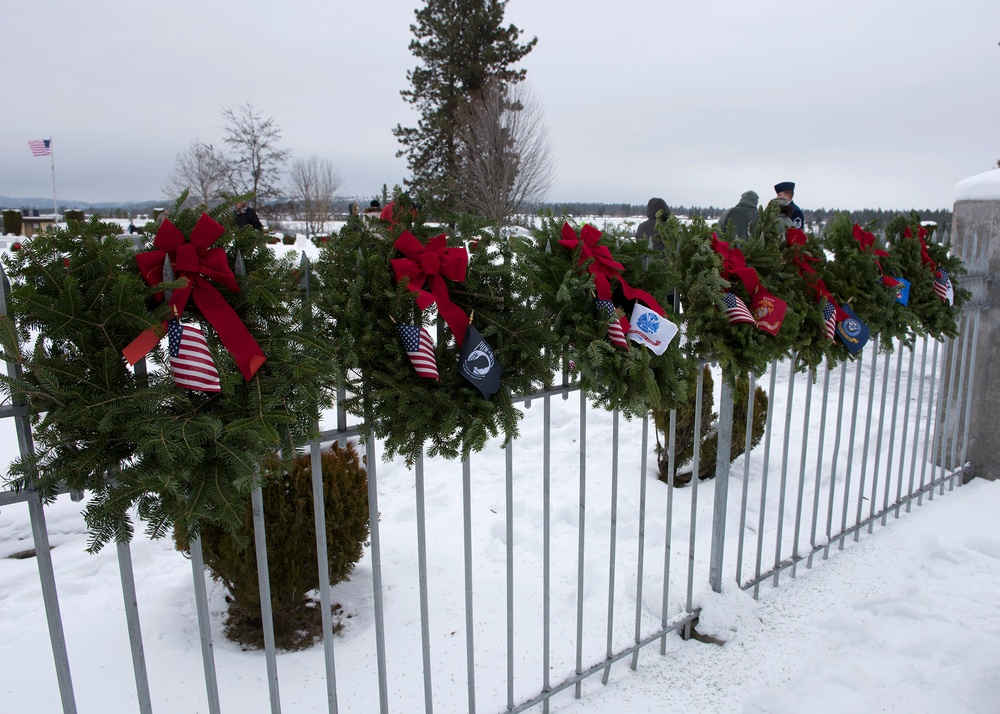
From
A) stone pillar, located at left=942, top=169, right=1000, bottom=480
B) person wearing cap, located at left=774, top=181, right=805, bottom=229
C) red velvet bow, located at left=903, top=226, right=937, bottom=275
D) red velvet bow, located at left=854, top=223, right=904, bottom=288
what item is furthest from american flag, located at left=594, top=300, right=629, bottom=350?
person wearing cap, located at left=774, top=181, right=805, bottom=229

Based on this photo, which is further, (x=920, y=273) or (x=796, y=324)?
(x=920, y=273)

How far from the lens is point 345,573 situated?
3.53m

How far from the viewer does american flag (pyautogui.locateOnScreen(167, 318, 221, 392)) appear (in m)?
1.55

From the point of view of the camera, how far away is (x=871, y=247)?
3846 mm

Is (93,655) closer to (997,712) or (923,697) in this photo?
(923,697)

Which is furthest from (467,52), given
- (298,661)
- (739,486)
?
(298,661)

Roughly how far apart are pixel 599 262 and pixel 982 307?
14.5ft

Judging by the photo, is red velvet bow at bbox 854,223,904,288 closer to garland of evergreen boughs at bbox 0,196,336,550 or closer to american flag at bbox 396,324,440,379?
american flag at bbox 396,324,440,379

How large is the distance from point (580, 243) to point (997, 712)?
266cm

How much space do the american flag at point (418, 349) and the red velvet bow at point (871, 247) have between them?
9.89 ft

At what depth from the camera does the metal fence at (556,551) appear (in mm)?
2152

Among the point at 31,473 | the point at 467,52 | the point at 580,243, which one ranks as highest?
the point at 467,52

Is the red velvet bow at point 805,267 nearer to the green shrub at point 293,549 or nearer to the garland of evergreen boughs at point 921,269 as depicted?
the garland of evergreen boughs at point 921,269

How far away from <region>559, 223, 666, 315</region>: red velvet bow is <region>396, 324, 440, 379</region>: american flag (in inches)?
30.4
